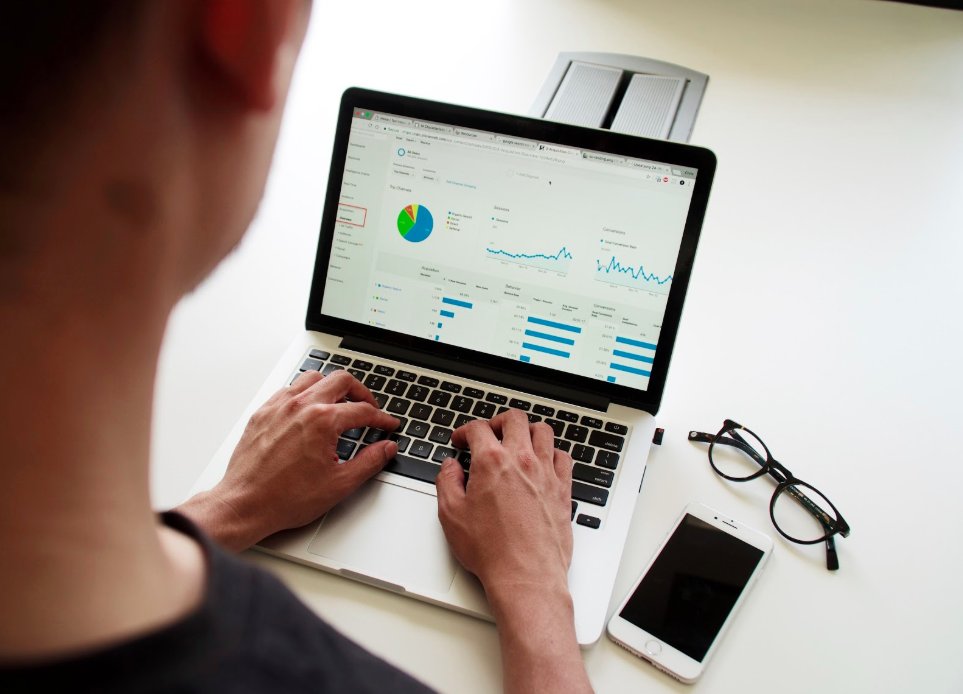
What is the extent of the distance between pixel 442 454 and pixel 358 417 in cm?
10

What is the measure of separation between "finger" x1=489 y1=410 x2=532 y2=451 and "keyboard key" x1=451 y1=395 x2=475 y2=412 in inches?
2.3

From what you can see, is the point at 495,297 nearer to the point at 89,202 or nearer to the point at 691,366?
the point at 691,366

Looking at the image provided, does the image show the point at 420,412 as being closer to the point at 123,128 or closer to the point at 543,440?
the point at 543,440

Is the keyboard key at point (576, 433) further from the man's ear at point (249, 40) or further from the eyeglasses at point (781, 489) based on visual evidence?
the man's ear at point (249, 40)

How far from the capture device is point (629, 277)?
0.81m

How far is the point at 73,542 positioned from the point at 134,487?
0.04 metres

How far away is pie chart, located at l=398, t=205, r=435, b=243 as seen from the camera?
0.85 meters

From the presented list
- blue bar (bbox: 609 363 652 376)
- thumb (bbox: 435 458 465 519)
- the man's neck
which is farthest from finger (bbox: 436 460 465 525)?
the man's neck

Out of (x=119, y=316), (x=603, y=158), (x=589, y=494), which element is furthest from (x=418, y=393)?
(x=119, y=316)

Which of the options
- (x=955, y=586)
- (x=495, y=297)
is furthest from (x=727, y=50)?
(x=955, y=586)

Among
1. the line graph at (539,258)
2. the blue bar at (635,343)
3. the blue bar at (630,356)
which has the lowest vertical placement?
the blue bar at (630,356)

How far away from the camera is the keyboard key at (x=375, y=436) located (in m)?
0.79

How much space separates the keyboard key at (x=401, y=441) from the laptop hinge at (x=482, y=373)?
0.11 m

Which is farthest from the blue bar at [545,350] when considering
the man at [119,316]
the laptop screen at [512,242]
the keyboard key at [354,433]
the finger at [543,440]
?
the man at [119,316]
